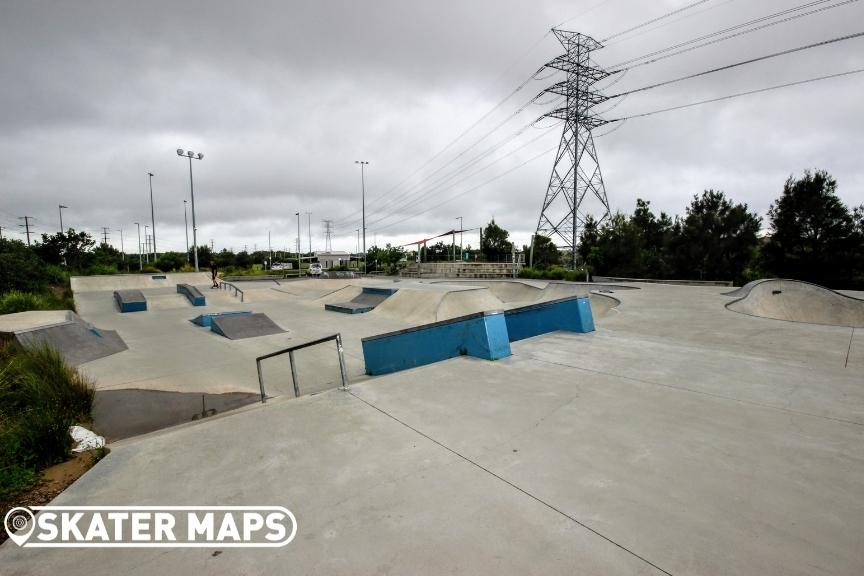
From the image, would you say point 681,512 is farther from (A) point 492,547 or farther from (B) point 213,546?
(B) point 213,546

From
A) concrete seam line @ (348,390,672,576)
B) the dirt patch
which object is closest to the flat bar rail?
the dirt patch

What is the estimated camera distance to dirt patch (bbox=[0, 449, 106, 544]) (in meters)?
2.70

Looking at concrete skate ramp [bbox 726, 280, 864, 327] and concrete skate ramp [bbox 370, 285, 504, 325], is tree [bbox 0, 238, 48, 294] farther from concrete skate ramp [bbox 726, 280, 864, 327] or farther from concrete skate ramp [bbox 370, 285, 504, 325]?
concrete skate ramp [bbox 726, 280, 864, 327]

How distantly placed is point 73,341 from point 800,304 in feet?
71.8

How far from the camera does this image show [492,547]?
1930 mm

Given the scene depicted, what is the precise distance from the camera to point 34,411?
4070mm

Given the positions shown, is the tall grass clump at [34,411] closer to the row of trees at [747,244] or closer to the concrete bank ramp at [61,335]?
the concrete bank ramp at [61,335]

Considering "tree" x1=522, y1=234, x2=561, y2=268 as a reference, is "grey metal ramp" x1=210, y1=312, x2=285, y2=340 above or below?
below

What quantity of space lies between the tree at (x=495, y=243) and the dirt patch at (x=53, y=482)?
5043 centimetres

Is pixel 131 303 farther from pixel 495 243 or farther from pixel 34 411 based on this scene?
pixel 495 243

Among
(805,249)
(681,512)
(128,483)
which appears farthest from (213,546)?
(805,249)

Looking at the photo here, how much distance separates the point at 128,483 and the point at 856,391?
688cm

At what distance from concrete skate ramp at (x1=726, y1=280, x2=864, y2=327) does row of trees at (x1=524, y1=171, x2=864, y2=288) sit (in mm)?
10302

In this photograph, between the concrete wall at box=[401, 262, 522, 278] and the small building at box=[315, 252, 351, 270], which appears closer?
the concrete wall at box=[401, 262, 522, 278]
